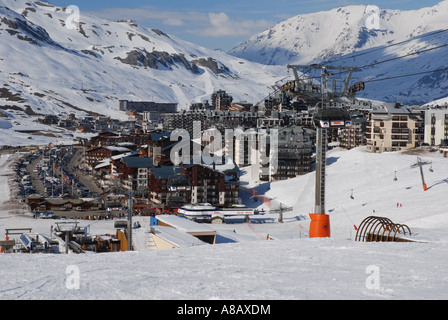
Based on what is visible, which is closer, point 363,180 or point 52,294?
point 52,294

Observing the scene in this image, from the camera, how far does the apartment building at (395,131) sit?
68750 millimetres

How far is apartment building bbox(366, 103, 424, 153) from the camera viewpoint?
68750mm

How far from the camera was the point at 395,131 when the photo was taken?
69062mm

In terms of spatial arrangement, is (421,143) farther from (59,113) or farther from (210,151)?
(59,113)

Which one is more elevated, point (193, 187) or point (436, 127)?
point (436, 127)

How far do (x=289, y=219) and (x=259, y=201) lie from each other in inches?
456

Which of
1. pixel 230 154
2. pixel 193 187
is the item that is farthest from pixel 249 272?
pixel 230 154

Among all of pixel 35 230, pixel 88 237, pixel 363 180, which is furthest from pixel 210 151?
pixel 88 237

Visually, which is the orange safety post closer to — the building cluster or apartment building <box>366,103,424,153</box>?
the building cluster

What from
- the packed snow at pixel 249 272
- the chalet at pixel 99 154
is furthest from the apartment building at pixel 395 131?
the packed snow at pixel 249 272

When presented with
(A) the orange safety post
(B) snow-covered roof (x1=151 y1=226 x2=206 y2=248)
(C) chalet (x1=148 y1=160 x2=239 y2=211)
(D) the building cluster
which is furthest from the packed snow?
(C) chalet (x1=148 y1=160 x2=239 y2=211)

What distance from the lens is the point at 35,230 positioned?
39.8 m

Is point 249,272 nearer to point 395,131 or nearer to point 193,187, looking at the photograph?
point 193,187
